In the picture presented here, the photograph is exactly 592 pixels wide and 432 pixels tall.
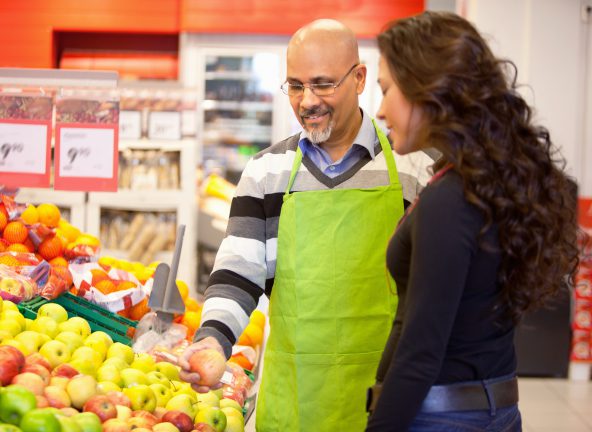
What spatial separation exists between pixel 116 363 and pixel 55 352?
6.2 inches

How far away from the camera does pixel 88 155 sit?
297cm

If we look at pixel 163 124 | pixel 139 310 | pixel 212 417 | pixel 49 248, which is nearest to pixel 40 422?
pixel 212 417

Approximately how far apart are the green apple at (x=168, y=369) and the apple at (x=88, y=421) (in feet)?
1.83

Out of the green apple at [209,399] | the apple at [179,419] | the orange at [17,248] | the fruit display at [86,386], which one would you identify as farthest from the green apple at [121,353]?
the orange at [17,248]

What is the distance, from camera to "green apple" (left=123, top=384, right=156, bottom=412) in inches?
80.4

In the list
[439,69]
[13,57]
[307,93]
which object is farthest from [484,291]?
[13,57]

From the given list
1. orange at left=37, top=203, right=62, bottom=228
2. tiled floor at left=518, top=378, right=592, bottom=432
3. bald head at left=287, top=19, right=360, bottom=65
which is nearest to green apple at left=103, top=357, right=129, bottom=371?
bald head at left=287, top=19, right=360, bottom=65

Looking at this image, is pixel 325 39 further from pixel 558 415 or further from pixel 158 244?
pixel 558 415

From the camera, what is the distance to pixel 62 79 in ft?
10.2

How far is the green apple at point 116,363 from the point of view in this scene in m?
2.21

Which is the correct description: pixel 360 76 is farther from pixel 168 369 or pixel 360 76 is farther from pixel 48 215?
pixel 48 215

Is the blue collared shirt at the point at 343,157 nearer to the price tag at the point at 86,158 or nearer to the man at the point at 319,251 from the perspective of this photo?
the man at the point at 319,251

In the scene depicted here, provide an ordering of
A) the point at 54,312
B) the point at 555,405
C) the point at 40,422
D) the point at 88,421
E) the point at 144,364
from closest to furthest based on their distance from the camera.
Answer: the point at 40,422, the point at 88,421, the point at 144,364, the point at 54,312, the point at 555,405

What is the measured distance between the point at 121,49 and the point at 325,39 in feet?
24.7
